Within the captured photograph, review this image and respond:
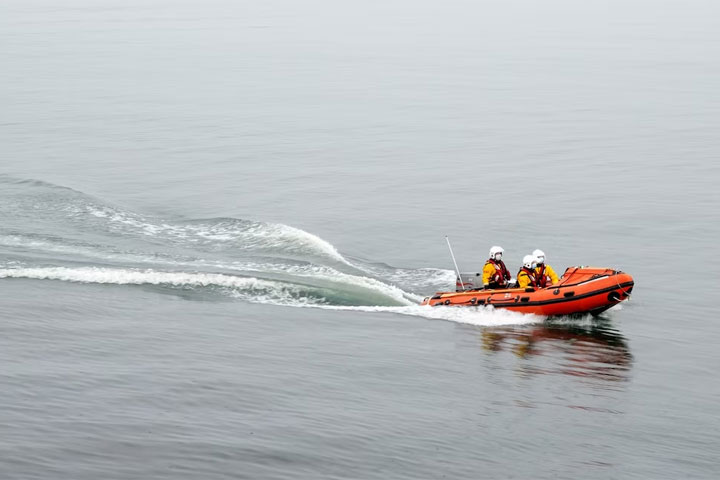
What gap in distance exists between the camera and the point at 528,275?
88.0ft

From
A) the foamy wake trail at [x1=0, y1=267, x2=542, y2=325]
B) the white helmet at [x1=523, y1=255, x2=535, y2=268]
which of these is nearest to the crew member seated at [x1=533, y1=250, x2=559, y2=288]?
the white helmet at [x1=523, y1=255, x2=535, y2=268]

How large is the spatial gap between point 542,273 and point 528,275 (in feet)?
1.51

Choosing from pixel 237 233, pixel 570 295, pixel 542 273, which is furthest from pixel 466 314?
pixel 237 233

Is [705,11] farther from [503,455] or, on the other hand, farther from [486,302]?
[503,455]

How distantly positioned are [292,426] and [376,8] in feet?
318

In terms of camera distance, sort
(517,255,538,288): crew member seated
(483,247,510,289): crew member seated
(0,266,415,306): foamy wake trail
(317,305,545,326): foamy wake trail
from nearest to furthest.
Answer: (317,305,545,326): foamy wake trail → (517,255,538,288): crew member seated → (483,247,510,289): crew member seated → (0,266,415,306): foamy wake trail

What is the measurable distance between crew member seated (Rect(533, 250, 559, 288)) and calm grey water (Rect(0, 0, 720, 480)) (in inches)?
49.3

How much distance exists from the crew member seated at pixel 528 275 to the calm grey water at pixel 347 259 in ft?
3.25

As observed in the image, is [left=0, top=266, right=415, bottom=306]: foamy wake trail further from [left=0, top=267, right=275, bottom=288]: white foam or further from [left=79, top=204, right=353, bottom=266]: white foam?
[left=79, top=204, right=353, bottom=266]: white foam

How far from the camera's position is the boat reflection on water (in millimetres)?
22562

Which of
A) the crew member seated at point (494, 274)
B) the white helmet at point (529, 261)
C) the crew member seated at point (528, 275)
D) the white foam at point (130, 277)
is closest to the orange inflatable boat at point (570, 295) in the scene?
the crew member seated at point (528, 275)

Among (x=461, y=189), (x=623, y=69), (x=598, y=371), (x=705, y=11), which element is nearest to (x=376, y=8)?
(x=705, y=11)

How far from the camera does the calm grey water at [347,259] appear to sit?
1780 cm

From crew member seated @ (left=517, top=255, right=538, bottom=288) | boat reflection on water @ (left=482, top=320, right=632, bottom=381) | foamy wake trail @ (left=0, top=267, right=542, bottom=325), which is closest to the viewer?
boat reflection on water @ (left=482, top=320, right=632, bottom=381)
